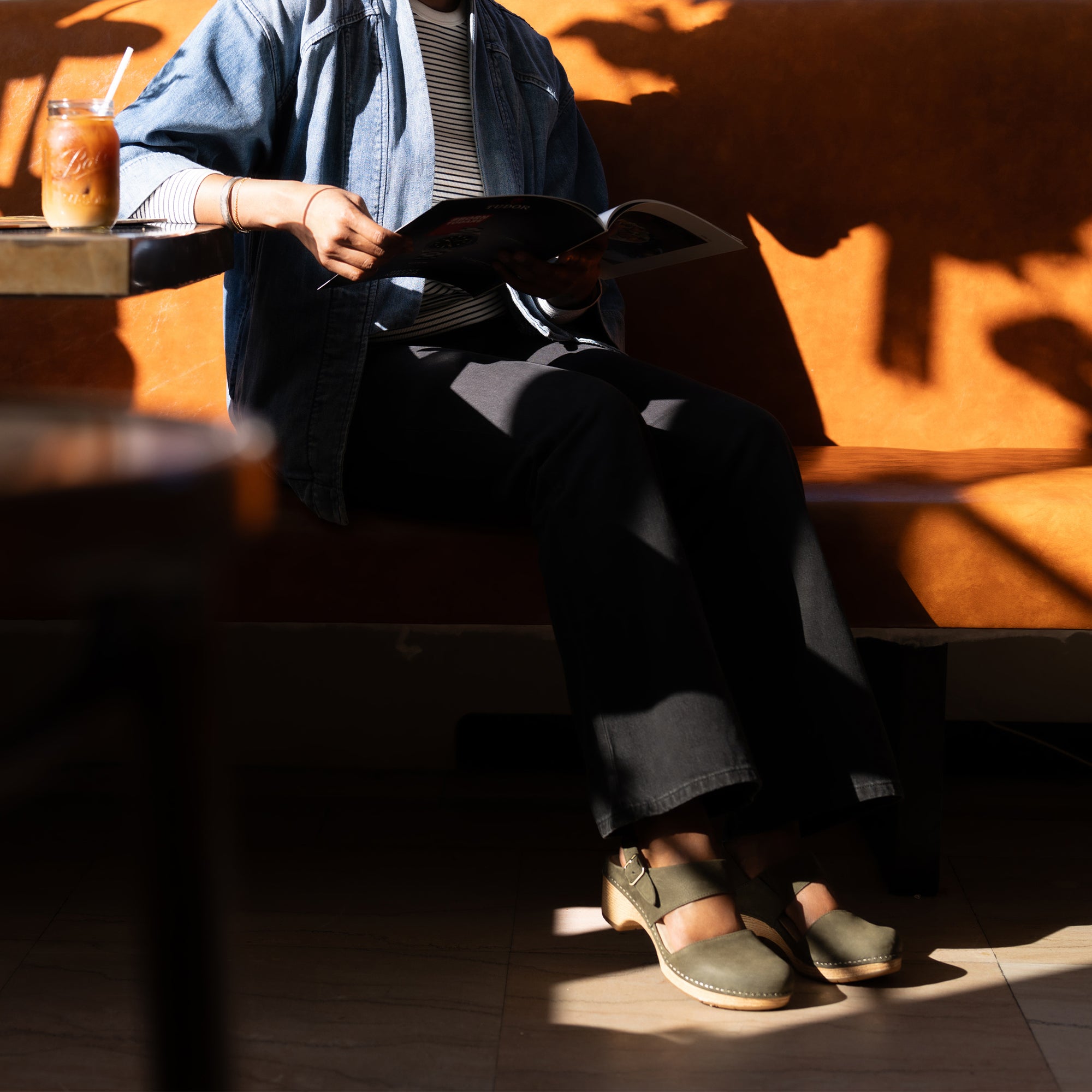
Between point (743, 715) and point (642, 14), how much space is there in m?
1.13

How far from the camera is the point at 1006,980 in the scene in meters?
1.23

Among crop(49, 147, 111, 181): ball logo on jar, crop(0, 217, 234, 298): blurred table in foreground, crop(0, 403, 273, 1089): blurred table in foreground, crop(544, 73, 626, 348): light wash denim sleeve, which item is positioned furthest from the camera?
crop(544, 73, 626, 348): light wash denim sleeve

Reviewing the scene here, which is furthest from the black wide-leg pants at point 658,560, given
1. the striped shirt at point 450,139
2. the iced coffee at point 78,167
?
the iced coffee at point 78,167

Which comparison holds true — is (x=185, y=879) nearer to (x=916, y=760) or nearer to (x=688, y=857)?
(x=688, y=857)

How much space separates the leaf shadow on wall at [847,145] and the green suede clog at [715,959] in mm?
850

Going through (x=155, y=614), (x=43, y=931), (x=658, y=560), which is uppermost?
(x=155, y=614)

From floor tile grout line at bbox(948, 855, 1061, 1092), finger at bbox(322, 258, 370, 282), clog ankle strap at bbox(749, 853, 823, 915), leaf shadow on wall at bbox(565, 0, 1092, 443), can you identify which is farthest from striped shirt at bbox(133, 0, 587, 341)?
floor tile grout line at bbox(948, 855, 1061, 1092)

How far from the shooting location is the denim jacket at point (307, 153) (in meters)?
1.28

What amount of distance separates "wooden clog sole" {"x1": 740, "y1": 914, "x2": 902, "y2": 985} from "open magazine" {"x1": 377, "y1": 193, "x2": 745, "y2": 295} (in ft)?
2.29

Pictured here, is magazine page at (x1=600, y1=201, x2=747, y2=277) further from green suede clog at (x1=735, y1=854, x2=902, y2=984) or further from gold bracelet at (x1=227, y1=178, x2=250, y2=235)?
green suede clog at (x1=735, y1=854, x2=902, y2=984)

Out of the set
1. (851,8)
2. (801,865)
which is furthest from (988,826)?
(851,8)

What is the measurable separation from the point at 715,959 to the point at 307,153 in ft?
3.18

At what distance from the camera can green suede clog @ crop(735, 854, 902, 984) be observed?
118 centimetres

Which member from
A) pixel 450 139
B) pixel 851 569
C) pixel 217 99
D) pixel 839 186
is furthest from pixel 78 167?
pixel 839 186
